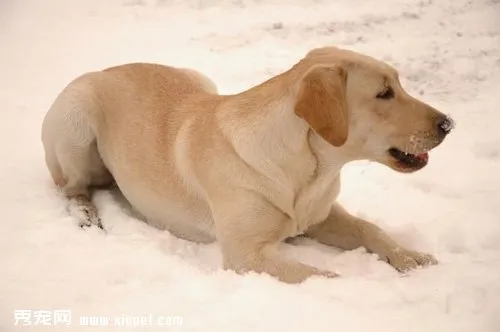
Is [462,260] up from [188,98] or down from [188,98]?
down

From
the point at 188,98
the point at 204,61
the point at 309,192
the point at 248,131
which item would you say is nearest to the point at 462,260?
the point at 309,192

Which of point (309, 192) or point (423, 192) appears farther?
point (423, 192)

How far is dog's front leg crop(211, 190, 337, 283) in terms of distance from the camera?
2.58 meters

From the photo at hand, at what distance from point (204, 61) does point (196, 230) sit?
2732 millimetres

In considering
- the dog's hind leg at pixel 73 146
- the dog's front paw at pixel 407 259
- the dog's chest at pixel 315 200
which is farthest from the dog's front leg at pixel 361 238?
the dog's hind leg at pixel 73 146

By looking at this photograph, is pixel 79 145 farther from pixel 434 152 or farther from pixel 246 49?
pixel 246 49

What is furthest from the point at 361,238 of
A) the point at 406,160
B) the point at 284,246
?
the point at 406,160

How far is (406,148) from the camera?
2.49 metres

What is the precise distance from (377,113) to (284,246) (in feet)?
2.75

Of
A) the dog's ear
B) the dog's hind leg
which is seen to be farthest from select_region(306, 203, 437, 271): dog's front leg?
the dog's hind leg

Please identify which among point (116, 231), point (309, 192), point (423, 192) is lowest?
point (116, 231)

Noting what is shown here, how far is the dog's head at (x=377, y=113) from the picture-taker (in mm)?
2391

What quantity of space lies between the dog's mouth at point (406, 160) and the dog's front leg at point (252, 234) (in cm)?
56

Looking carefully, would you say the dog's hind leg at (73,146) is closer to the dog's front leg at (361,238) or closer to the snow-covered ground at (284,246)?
the snow-covered ground at (284,246)
